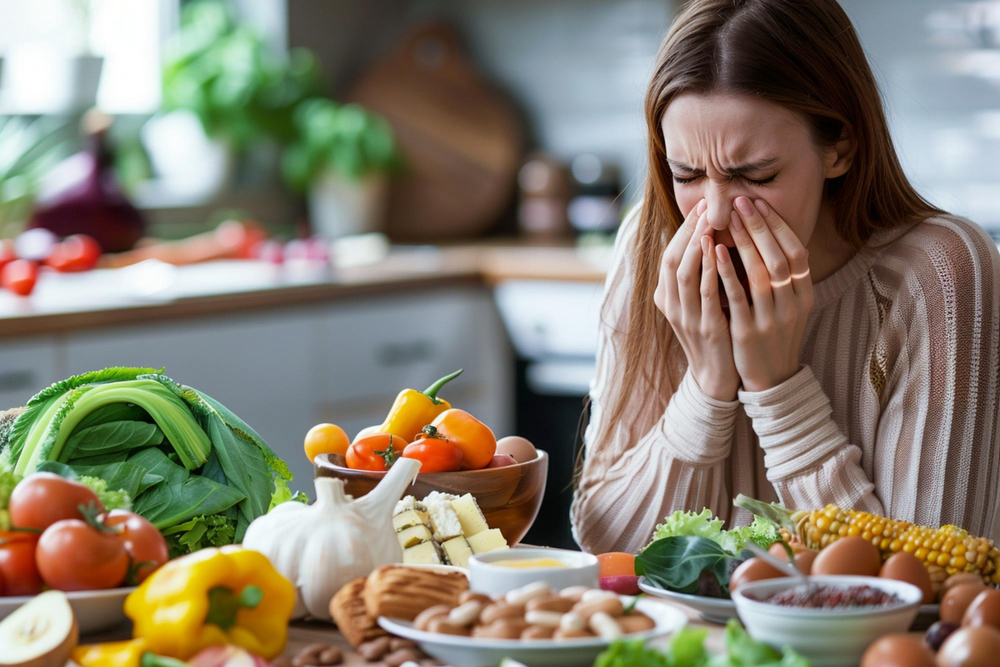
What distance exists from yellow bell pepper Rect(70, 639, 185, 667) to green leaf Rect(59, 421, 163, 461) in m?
0.32

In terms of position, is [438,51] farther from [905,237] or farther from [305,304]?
[905,237]

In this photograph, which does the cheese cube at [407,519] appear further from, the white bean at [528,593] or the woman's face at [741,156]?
the woman's face at [741,156]

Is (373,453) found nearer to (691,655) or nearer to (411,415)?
(411,415)

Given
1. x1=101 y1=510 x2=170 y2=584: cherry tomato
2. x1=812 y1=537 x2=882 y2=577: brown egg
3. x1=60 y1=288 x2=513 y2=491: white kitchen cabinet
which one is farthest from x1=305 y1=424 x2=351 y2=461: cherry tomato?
x1=60 y1=288 x2=513 y2=491: white kitchen cabinet

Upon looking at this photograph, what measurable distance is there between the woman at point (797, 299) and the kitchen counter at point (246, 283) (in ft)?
4.79

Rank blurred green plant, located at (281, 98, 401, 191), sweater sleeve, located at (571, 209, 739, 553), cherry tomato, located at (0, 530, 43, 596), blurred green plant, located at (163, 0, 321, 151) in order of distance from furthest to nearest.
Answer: blurred green plant, located at (281, 98, 401, 191) < blurred green plant, located at (163, 0, 321, 151) < sweater sleeve, located at (571, 209, 739, 553) < cherry tomato, located at (0, 530, 43, 596)

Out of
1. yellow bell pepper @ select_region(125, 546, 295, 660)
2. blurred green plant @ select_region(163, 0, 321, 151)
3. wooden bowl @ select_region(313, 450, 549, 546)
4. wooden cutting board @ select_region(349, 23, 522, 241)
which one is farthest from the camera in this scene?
wooden cutting board @ select_region(349, 23, 522, 241)

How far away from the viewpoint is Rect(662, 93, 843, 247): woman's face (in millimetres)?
1505

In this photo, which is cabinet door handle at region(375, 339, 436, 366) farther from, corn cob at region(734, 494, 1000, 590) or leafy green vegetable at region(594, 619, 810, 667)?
leafy green vegetable at region(594, 619, 810, 667)

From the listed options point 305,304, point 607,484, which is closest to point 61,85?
point 305,304

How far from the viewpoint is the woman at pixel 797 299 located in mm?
1521

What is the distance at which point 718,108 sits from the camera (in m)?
1.51

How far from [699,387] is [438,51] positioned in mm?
3028

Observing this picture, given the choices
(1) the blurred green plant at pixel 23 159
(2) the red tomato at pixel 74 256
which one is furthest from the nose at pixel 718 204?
(1) the blurred green plant at pixel 23 159
